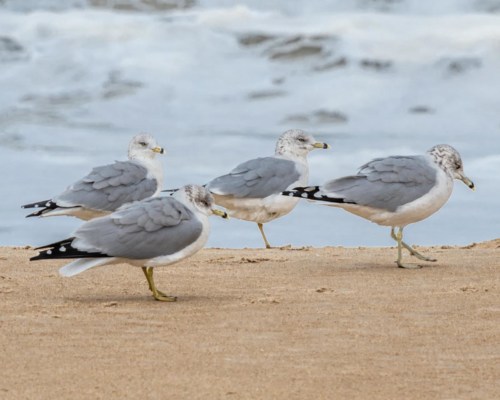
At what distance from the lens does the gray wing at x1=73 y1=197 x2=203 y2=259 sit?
10008mm

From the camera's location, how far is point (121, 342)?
871cm

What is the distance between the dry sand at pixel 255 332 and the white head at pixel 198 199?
2.83 feet

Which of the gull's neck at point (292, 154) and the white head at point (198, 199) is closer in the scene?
the white head at point (198, 199)

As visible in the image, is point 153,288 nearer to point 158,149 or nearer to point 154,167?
point 154,167

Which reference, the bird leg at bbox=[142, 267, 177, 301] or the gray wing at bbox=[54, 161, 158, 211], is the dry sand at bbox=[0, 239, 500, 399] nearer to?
the bird leg at bbox=[142, 267, 177, 301]

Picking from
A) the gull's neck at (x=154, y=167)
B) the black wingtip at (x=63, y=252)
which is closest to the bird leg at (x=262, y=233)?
the gull's neck at (x=154, y=167)

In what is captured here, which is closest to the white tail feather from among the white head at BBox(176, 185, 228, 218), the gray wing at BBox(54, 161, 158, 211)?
the white head at BBox(176, 185, 228, 218)

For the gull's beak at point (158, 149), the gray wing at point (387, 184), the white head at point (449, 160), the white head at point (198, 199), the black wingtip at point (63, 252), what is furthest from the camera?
the gull's beak at point (158, 149)

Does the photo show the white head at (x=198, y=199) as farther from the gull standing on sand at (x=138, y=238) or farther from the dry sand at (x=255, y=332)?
the dry sand at (x=255, y=332)

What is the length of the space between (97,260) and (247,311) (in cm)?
141

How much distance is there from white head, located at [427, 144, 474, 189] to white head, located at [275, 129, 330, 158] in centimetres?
289

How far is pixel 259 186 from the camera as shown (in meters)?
14.9

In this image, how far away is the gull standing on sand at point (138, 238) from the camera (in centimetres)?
993

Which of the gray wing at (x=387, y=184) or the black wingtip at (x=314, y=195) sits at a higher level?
the gray wing at (x=387, y=184)
